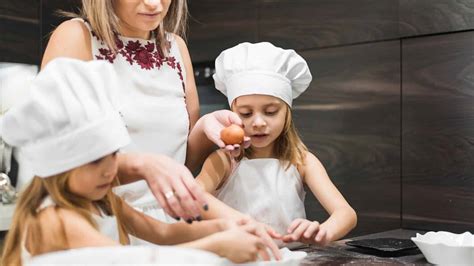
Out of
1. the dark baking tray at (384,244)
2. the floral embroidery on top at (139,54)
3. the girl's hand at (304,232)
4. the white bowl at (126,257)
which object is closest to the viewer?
the white bowl at (126,257)

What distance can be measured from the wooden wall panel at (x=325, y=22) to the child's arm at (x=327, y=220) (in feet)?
2.79

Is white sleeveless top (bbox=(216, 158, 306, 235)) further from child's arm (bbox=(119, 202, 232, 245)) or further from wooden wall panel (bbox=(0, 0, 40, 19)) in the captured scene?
wooden wall panel (bbox=(0, 0, 40, 19))

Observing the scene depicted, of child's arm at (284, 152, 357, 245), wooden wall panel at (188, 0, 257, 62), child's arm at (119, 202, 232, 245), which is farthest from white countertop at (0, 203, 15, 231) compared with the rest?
child's arm at (119, 202, 232, 245)

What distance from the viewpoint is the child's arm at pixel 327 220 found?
121 cm

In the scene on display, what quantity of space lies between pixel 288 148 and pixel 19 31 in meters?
1.69

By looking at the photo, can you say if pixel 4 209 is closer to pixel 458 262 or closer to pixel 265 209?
pixel 265 209

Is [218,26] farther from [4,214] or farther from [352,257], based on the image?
[352,257]

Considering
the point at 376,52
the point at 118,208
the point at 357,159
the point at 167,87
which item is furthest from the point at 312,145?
the point at 118,208

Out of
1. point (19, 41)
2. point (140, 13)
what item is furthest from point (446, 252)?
point (19, 41)

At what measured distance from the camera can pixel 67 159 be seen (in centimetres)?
80

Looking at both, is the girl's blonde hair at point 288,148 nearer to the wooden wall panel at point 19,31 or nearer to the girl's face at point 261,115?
the girl's face at point 261,115

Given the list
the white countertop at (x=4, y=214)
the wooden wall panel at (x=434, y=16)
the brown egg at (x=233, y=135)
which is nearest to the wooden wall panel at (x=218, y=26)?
the wooden wall panel at (x=434, y=16)

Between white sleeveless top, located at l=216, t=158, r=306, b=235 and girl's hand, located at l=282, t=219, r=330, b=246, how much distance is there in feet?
0.84

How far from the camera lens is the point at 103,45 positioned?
4.25ft
